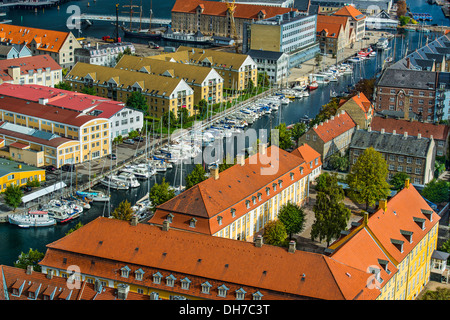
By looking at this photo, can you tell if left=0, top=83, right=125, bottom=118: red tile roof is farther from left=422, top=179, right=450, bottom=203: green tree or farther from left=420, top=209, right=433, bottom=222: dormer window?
left=420, top=209, right=433, bottom=222: dormer window

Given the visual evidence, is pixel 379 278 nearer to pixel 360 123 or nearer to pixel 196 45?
pixel 360 123

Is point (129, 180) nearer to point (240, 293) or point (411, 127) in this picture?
point (411, 127)

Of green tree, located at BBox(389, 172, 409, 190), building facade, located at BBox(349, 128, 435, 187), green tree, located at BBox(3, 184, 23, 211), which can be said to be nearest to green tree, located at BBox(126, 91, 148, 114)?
building facade, located at BBox(349, 128, 435, 187)

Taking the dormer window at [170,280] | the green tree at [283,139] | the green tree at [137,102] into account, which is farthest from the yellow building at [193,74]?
the dormer window at [170,280]

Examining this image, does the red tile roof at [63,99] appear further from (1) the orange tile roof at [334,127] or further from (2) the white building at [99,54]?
(2) the white building at [99,54]
